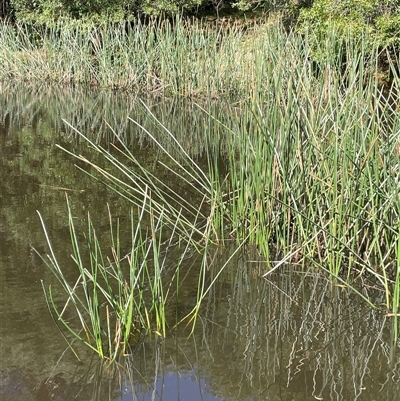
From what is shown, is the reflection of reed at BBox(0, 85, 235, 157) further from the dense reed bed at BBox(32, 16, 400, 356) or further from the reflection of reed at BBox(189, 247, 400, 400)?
the reflection of reed at BBox(189, 247, 400, 400)

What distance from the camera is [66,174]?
17.1 ft

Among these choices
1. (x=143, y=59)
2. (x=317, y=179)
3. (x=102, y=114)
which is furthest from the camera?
(x=143, y=59)

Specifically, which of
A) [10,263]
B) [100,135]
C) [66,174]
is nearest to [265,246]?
[10,263]

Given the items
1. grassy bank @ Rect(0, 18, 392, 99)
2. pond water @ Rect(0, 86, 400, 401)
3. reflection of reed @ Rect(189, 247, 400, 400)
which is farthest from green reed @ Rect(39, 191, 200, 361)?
grassy bank @ Rect(0, 18, 392, 99)

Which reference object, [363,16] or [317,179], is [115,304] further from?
[363,16]

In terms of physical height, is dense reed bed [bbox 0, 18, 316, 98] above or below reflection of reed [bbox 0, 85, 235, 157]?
above

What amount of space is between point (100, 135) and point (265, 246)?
13.5 ft

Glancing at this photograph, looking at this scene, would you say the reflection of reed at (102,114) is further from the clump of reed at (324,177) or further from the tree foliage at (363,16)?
the clump of reed at (324,177)

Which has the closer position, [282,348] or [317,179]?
[282,348]

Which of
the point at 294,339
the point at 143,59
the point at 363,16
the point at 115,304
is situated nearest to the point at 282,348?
the point at 294,339

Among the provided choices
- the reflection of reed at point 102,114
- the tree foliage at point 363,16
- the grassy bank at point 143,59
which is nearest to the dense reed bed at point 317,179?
the reflection of reed at point 102,114

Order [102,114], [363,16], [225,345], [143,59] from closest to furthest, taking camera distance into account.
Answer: [225,345]
[102,114]
[363,16]
[143,59]

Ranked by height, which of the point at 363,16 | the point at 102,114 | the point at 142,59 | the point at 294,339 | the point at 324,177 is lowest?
the point at 102,114

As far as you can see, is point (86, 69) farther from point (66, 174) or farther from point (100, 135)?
point (66, 174)
